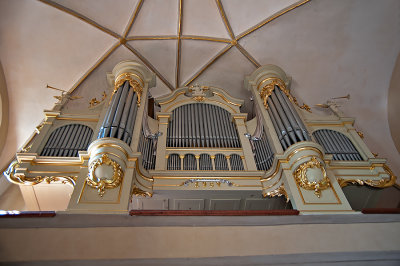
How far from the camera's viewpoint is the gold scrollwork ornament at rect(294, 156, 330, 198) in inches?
203

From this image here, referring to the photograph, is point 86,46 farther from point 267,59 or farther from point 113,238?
point 113,238

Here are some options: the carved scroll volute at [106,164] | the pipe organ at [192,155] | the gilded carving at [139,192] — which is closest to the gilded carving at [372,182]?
the pipe organ at [192,155]

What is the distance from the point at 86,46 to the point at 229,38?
12.8 ft

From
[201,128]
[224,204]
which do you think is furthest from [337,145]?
[201,128]

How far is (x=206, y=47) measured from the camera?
9.52 meters

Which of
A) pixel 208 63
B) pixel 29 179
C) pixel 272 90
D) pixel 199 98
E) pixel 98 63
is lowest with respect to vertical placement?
pixel 29 179

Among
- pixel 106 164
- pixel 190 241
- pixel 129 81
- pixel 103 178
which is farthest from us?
pixel 129 81

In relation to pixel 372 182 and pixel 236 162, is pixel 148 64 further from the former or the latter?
pixel 372 182

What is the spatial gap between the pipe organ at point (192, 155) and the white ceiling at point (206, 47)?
58.6 inches

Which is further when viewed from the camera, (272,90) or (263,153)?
(272,90)

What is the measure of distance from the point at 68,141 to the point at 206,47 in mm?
4919

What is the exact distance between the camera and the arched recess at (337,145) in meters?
6.49

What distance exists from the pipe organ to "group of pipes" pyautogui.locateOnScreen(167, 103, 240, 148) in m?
0.02

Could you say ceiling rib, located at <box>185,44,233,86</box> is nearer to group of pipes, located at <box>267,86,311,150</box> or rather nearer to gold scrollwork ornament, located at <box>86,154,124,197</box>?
group of pipes, located at <box>267,86,311,150</box>
